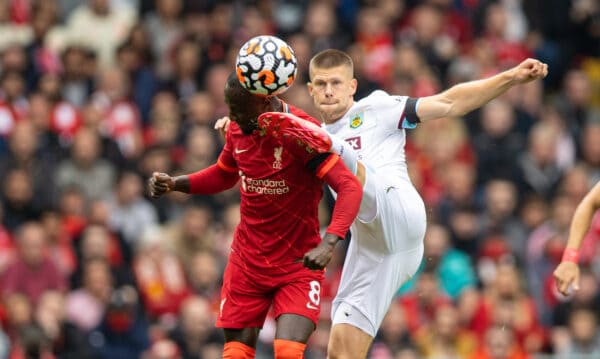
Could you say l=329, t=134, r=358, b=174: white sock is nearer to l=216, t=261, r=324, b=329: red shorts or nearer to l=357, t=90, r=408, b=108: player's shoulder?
l=357, t=90, r=408, b=108: player's shoulder

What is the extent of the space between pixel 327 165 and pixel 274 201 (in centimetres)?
54

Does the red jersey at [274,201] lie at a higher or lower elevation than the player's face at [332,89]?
lower

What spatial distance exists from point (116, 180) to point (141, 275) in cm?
149

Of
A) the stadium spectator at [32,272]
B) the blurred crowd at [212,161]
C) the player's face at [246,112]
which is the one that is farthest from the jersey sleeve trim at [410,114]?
the stadium spectator at [32,272]

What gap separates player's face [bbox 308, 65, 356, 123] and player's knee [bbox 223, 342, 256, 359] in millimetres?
1848

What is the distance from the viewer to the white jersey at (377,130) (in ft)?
33.4

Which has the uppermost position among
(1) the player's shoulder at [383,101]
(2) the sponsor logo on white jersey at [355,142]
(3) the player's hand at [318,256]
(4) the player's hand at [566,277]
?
(1) the player's shoulder at [383,101]

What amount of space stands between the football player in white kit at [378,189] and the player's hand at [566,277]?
1.39 metres

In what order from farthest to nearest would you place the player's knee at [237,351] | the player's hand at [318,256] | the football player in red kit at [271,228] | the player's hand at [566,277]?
the player's knee at [237,351] → the football player in red kit at [271,228] → the player's hand at [566,277] → the player's hand at [318,256]

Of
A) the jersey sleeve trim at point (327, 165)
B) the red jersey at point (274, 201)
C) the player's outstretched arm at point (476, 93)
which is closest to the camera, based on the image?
the jersey sleeve trim at point (327, 165)

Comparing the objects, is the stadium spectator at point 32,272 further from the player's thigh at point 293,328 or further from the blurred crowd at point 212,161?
the player's thigh at point 293,328

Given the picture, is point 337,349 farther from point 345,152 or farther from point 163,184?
point 163,184

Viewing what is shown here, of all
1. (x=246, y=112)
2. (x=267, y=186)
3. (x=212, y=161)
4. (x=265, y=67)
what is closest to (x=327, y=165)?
(x=267, y=186)

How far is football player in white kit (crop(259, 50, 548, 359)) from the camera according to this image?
10.0 metres
